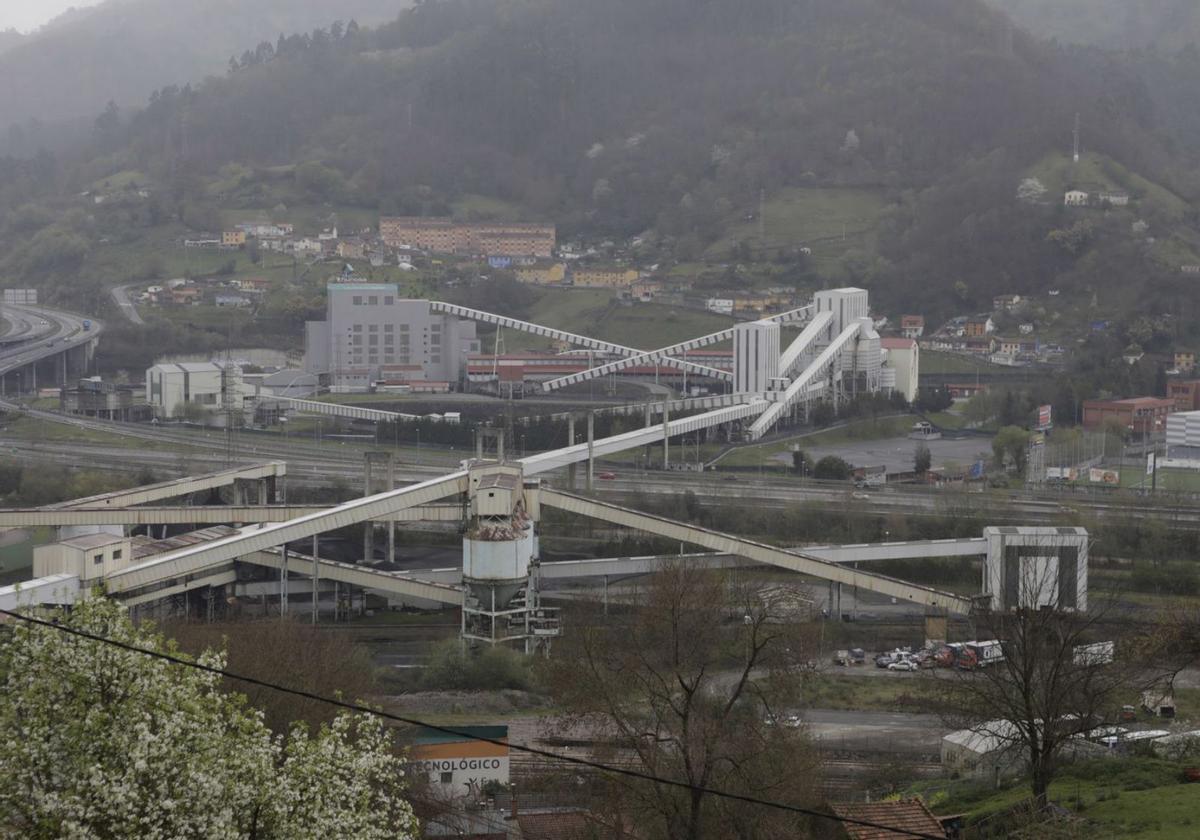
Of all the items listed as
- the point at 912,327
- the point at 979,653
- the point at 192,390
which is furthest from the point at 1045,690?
the point at 912,327

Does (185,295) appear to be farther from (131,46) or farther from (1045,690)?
(131,46)

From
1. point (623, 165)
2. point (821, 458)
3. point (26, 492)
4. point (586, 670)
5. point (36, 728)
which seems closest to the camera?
point (36, 728)

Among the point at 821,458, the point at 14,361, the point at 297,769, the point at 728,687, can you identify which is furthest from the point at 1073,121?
the point at 297,769

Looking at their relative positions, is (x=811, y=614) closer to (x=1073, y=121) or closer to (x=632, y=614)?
(x=632, y=614)

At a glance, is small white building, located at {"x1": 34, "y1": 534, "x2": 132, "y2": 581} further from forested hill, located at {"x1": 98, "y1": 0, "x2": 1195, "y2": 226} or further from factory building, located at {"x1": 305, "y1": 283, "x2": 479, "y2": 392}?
forested hill, located at {"x1": 98, "y1": 0, "x2": 1195, "y2": 226}

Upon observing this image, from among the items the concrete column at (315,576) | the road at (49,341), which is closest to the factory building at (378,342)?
the road at (49,341)

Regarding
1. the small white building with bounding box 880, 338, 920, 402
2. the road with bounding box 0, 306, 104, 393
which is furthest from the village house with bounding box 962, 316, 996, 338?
the road with bounding box 0, 306, 104, 393
